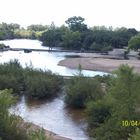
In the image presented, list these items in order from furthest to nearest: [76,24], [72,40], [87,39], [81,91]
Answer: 1. [76,24]
2. [72,40]
3. [87,39]
4. [81,91]

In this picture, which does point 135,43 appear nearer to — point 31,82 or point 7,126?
point 31,82

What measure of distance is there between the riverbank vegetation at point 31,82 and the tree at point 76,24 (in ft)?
333

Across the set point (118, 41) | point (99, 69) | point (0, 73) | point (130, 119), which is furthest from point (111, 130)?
point (118, 41)

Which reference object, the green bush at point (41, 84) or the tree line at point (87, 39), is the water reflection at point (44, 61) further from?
the tree line at point (87, 39)

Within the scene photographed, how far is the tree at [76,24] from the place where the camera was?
146 meters

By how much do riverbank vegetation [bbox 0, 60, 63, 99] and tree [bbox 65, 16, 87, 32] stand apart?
102 meters

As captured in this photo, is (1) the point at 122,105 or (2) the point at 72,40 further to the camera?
(2) the point at 72,40

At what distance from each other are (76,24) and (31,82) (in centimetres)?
11270

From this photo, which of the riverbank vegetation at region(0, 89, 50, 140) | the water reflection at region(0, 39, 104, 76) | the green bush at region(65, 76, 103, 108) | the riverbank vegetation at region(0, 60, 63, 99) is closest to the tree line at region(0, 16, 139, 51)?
the water reflection at region(0, 39, 104, 76)

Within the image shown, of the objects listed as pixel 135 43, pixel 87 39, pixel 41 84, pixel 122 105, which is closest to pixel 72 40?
pixel 87 39

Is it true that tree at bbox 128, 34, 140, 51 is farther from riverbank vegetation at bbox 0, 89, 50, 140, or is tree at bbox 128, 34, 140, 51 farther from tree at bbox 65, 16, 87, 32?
riverbank vegetation at bbox 0, 89, 50, 140

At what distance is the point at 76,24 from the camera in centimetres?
15012

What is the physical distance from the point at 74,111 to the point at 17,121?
50.0ft

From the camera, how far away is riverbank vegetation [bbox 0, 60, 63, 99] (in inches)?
1515
